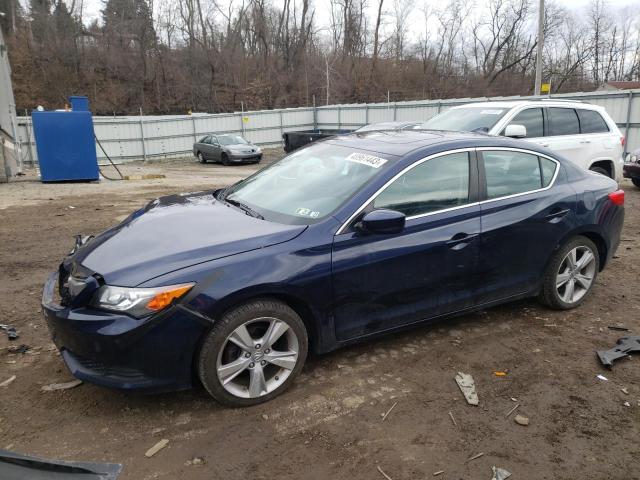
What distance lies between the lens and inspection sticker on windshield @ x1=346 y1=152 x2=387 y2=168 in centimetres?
371

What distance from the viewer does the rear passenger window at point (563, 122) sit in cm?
824

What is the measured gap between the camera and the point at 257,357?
3119mm

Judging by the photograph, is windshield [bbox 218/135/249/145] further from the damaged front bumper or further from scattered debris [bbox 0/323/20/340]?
the damaged front bumper

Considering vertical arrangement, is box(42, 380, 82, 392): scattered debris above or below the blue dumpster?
below

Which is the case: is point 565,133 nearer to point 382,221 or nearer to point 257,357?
point 382,221

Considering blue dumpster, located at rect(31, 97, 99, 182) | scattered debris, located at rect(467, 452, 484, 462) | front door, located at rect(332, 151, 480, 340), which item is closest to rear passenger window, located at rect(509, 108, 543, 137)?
front door, located at rect(332, 151, 480, 340)

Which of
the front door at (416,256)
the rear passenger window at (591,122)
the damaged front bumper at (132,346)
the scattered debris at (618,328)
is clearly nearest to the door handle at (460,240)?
the front door at (416,256)

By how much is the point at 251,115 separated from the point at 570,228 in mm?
25566

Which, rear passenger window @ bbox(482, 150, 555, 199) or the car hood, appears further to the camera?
A: rear passenger window @ bbox(482, 150, 555, 199)

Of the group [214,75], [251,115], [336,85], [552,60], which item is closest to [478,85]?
[552,60]

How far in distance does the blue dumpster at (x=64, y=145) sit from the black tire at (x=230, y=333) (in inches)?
560

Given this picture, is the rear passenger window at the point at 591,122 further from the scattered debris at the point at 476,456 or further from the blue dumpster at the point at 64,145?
the blue dumpster at the point at 64,145

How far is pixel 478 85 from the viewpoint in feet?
165

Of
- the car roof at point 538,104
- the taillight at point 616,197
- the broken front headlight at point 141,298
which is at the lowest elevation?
the broken front headlight at point 141,298
